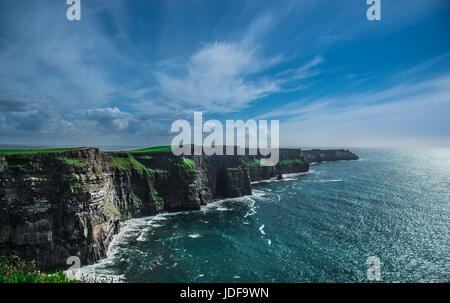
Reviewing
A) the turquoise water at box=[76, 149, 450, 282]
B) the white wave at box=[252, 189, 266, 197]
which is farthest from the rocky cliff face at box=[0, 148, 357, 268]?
the white wave at box=[252, 189, 266, 197]

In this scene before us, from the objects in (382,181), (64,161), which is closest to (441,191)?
(382,181)

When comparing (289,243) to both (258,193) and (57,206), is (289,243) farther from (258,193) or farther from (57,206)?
(258,193)

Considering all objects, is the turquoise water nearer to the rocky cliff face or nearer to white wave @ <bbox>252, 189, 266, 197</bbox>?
the rocky cliff face

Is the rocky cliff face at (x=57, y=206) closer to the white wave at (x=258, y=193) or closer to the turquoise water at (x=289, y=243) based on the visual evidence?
the turquoise water at (x=289, y=243)

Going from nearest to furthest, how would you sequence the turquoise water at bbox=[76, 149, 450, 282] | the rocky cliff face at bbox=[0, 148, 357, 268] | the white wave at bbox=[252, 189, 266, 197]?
the turquoise water at bbox=[76, 149, 450, 282] → the rocky cliff face at bbox=[0, 148, 357, 268] → the white wave at bbox=[252, 189, 266, 197]

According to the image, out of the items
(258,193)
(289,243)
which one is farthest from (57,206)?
(258,193)

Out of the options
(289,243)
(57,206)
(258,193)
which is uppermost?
(57,206)

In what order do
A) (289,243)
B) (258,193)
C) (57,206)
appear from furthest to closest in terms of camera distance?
(258,193) < (289,243) < (57,206)

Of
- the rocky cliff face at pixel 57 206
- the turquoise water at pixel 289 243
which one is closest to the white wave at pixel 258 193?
the turquoise water at pixel 289 243
